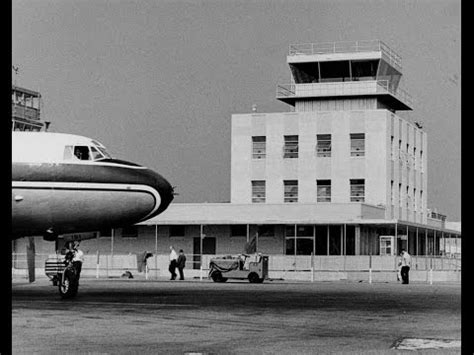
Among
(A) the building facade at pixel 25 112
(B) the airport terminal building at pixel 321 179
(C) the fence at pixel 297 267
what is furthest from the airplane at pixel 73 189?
(A) the building facade at pixel 25 112

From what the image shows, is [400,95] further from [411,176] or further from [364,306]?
[364,306]

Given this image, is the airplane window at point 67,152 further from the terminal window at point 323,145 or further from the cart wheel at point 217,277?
the terminal window at point 323,145

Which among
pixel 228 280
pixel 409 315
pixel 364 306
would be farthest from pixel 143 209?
pixel 228 280

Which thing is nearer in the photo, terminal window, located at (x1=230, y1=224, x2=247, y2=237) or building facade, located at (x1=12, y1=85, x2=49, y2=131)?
terminal window, located at (x1=230, y1=224, x2=247, y2=237)

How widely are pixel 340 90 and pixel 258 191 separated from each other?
11.6m

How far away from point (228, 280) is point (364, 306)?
85.4 ft

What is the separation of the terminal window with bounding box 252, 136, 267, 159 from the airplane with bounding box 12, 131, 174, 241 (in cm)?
5046

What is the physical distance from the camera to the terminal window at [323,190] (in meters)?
75.6

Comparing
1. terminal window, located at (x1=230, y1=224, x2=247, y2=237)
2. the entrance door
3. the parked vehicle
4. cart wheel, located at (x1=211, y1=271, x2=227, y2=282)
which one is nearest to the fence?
the entrance door

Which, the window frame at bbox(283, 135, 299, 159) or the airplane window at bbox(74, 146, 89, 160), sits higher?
the window frame at bbox(283, 135, 299, 159)

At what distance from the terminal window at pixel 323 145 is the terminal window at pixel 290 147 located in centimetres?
192

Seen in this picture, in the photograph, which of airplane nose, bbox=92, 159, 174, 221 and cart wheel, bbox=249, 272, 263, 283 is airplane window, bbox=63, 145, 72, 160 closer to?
airplane nose, bbox=92, 159, 174, 221

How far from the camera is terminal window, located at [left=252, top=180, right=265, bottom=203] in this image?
7744 cm
